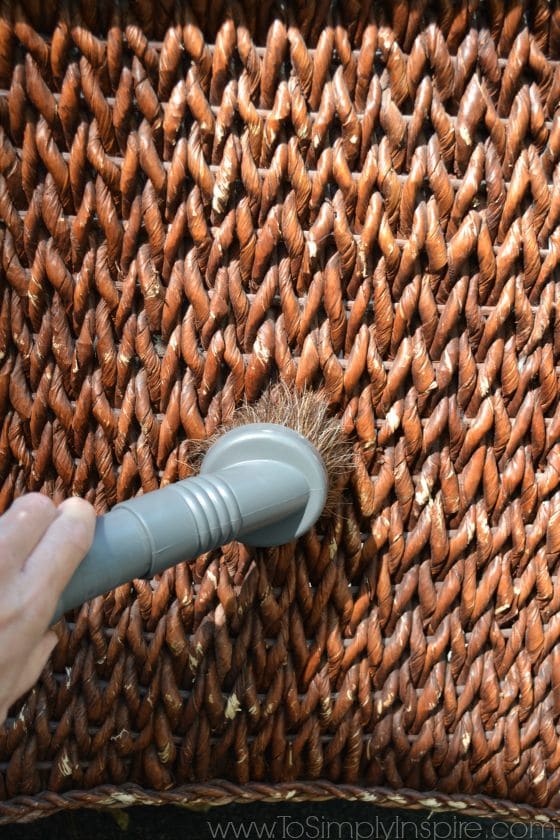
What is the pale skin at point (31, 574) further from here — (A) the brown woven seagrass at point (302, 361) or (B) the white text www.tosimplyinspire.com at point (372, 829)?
(B) the white text www.tosimplyinspire.com at point (372, 829)

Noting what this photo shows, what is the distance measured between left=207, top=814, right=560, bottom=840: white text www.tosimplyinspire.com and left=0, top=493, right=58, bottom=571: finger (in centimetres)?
50

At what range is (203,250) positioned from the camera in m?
0.46

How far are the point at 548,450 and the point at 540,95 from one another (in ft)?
0.66

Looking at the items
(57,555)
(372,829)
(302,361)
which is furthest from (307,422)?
(372,829)

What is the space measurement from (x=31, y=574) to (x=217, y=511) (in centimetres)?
13

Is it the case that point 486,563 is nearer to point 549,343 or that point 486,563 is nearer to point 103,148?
point 549,343

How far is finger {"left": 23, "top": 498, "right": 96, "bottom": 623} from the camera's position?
0.27 metres

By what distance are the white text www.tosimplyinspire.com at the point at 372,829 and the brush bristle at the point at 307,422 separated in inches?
13.9

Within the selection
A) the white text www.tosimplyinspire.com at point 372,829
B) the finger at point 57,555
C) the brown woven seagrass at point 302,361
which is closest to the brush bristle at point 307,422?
the brown woven seagrass at point 302,361

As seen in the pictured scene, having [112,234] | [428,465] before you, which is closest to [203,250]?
[112,234]

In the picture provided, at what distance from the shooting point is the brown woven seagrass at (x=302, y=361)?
437 millimetres

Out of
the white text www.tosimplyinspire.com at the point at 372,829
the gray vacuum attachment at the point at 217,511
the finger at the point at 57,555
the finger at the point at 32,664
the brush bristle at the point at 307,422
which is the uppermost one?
the brush bristle at the point at 307,422

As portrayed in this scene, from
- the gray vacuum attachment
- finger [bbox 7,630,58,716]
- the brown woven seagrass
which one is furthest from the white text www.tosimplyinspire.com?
finger [bbox 7,630,58,716]

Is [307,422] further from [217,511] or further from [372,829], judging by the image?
[372,829]
